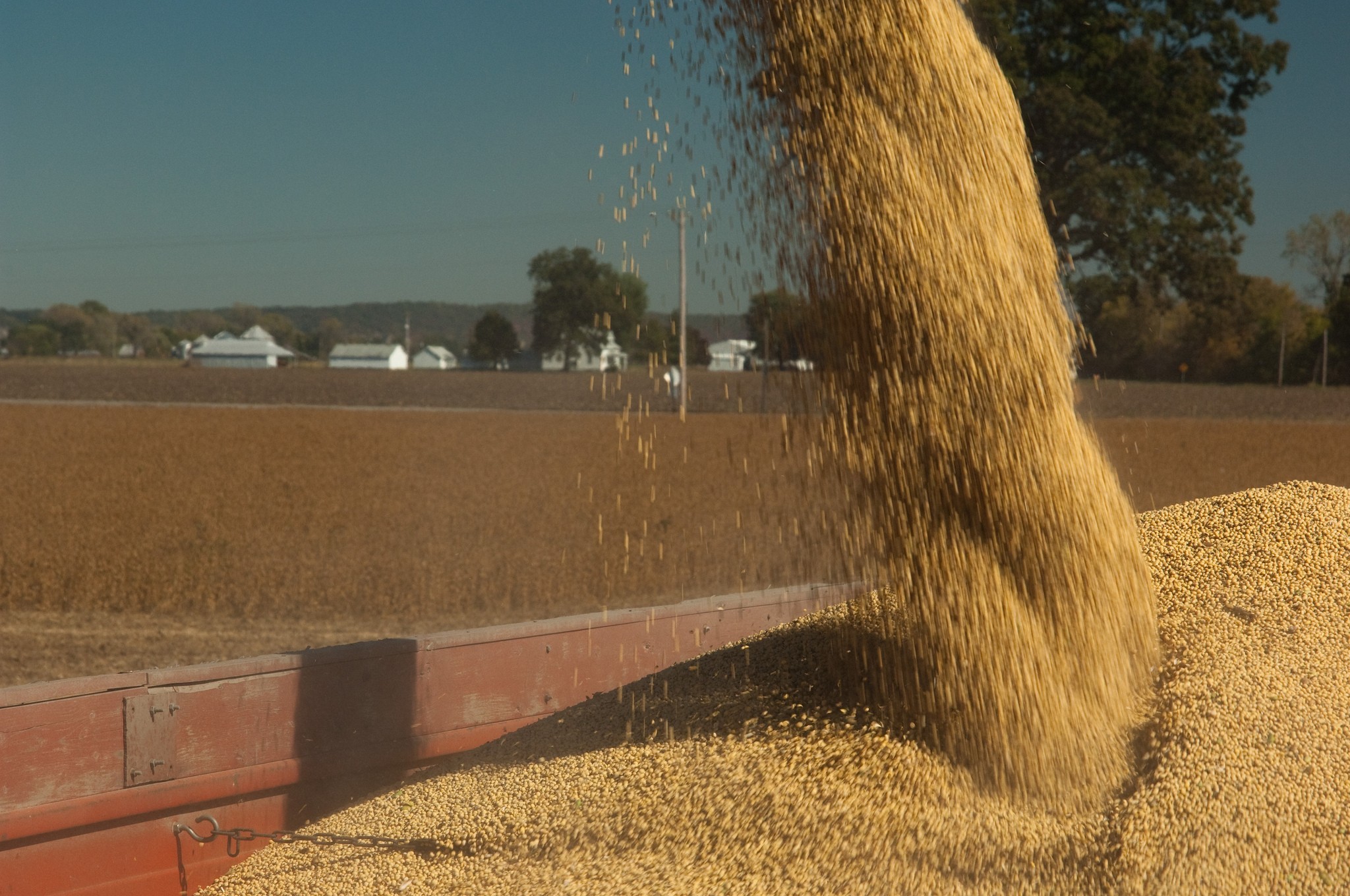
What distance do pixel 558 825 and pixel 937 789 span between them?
895 mm

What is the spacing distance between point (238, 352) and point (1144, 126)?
284 feet

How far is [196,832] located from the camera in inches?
107

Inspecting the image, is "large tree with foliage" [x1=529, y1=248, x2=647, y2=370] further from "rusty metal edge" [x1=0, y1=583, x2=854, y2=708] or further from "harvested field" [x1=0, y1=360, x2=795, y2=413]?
"rusty metal edge" [x1=0, y1=583, x2=854, y2=708]

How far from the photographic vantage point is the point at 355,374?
5972 centimetres

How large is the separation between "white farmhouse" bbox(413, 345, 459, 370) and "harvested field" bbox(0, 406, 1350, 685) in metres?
105

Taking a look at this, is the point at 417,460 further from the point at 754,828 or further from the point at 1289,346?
the point at 1289,346

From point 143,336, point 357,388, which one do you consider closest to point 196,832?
point 357,388

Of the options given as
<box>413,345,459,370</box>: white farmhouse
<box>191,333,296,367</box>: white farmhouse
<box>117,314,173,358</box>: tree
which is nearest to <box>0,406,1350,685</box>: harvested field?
<box>191,333,296,367</box>: white farmhouse

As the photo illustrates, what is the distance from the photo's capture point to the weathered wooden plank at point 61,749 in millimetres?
2406

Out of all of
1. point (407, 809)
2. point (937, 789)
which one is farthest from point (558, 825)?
point (937, 789)

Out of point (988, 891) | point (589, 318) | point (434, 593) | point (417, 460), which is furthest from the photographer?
point (589, 318)

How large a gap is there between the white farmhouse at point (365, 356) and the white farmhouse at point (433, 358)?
15.6m

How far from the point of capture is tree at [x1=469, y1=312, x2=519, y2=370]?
287 ft

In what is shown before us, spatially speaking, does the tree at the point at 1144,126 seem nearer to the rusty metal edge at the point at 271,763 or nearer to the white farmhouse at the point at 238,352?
the rusty metal edge at the point at 271,763
